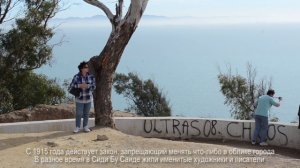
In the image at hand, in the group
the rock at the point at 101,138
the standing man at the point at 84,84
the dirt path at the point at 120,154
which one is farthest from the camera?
the standing man at the point at 84,84

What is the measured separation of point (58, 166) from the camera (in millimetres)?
7613

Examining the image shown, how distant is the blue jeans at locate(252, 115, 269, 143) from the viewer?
1190cm

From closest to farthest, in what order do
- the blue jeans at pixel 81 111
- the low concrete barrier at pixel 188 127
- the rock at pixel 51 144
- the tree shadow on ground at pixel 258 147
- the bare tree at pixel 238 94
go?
the rock at pixel 51 144 → the blue jeans at pixel 81 111 → the tree shadow on ground at pixel 258 147 → the low concrete barrier at pixel 188 127 → the bare tree at pixel 238 94

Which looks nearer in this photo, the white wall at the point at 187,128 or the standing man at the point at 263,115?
the standing man at the point at 263,115

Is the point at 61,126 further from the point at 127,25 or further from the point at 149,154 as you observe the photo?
the point at 149,154

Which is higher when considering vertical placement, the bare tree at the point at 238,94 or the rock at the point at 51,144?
the bare tree at the point at 238,94

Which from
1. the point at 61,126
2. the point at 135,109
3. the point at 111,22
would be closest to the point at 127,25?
the point at 111,22

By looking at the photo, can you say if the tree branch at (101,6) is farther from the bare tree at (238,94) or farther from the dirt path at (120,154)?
the bare tree at (238,94)

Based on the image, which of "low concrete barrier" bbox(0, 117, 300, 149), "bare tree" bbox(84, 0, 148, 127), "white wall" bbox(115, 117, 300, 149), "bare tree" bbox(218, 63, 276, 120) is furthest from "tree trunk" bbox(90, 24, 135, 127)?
"bare tree" bbox(218, 63, 276, 120)

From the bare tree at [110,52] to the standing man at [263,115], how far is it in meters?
3.28

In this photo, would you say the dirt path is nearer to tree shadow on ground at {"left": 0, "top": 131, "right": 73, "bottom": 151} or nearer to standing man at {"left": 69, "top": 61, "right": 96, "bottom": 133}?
tree shadow on ground at {"left": 0, "top": 131, "right": 73, "bottom": 151}

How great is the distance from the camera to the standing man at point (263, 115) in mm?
11665

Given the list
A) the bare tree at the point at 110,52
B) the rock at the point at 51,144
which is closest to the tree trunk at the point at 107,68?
the bare tree at the point at 110,52

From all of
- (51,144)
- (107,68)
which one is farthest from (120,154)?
(107,68)
